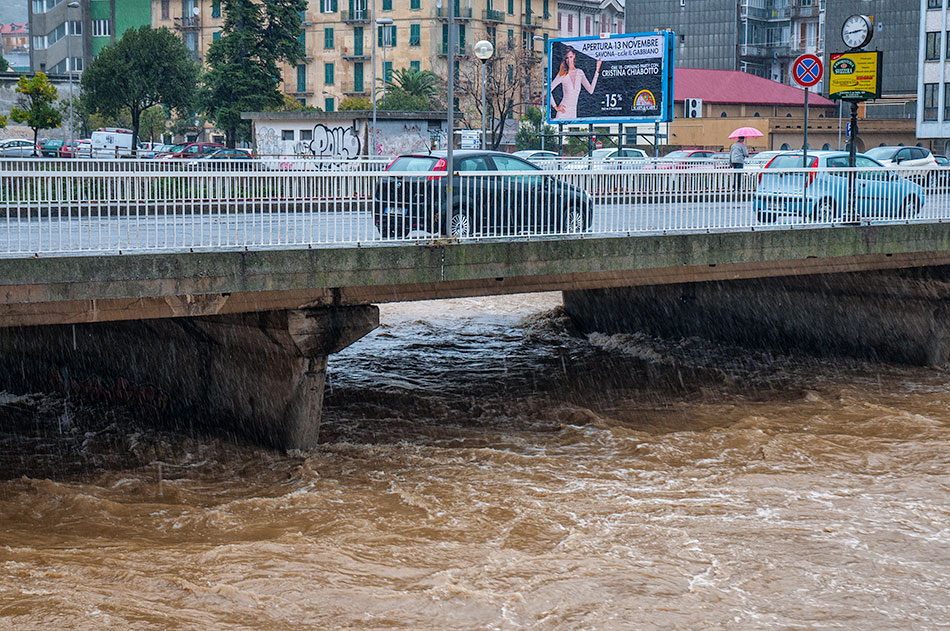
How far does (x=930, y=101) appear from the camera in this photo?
198 ft

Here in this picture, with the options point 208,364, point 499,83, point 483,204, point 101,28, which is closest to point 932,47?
point 499,83

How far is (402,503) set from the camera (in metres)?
13.2

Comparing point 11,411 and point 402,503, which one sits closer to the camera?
point 402,503

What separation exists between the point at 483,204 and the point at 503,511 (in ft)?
12.9

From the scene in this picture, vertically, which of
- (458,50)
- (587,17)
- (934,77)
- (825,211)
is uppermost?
(587,17)

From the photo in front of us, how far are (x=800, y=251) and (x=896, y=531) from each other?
562cm

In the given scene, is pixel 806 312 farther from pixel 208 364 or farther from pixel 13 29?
pixel 13 29

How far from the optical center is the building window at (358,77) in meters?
74.1

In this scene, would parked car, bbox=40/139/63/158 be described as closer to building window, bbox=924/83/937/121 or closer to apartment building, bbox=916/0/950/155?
apartment building, bbox=916/0/950/155

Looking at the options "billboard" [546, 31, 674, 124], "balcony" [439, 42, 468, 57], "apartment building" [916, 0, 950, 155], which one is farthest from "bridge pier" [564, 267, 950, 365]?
"balcony" [439, 42, 468, 57]

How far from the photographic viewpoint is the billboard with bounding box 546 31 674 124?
30.6 metres

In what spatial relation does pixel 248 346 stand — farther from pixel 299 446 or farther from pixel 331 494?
pixel 331 494

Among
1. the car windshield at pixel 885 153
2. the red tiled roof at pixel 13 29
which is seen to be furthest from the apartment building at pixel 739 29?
the red tiled roof at pixel 13 29

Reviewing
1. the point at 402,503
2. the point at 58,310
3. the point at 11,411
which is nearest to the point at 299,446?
the point at 402,503
